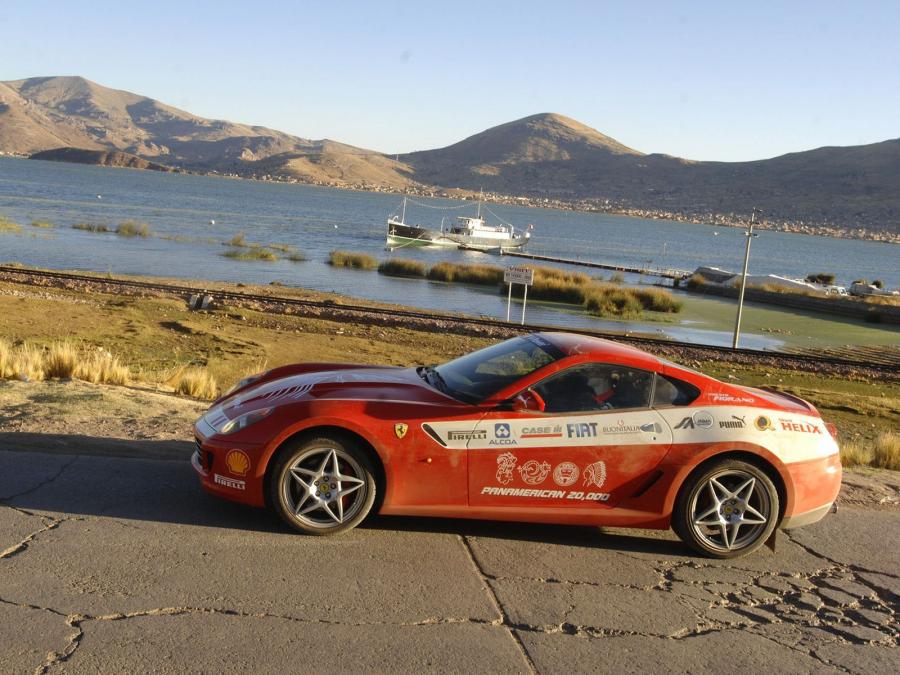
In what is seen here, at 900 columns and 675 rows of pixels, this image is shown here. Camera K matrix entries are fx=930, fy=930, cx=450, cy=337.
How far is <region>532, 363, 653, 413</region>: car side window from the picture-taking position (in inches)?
235

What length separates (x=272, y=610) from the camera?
462 cm

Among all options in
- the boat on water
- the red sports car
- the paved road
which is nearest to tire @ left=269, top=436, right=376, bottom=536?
the red sports car

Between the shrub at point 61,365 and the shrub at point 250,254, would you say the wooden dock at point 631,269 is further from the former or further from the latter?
the shrub at point 61,365

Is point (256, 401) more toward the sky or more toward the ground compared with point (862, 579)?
more toward the sky

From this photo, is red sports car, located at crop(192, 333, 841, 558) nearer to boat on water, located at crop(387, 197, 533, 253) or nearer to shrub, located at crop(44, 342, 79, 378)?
shrub, located at crop(44, 342, 79, 378)

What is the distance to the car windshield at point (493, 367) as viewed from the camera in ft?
20.0

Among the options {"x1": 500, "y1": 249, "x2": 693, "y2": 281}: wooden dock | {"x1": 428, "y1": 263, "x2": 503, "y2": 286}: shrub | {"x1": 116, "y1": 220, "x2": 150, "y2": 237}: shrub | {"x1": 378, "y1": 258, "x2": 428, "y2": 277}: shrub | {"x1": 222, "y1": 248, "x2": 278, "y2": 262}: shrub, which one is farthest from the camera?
{"x1": 500, "y1": 249, "x2": 693, "y2": 281}: wooden dock

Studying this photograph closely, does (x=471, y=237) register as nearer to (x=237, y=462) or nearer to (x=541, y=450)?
(x=541, y=450)

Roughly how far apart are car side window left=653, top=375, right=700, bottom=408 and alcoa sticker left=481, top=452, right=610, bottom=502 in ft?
1.99

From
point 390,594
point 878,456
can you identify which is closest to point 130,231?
point 878,456

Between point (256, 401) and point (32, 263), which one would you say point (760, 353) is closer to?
point (256, 401)

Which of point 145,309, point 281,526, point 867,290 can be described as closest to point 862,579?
point 281,526

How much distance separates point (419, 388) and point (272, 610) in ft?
6.65

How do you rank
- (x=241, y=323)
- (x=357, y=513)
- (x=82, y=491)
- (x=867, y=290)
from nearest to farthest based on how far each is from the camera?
1. (x=357, y=513)
2. (x=82, y=491)
3. (x=241, y=323)
4. (x=867, y=290)
